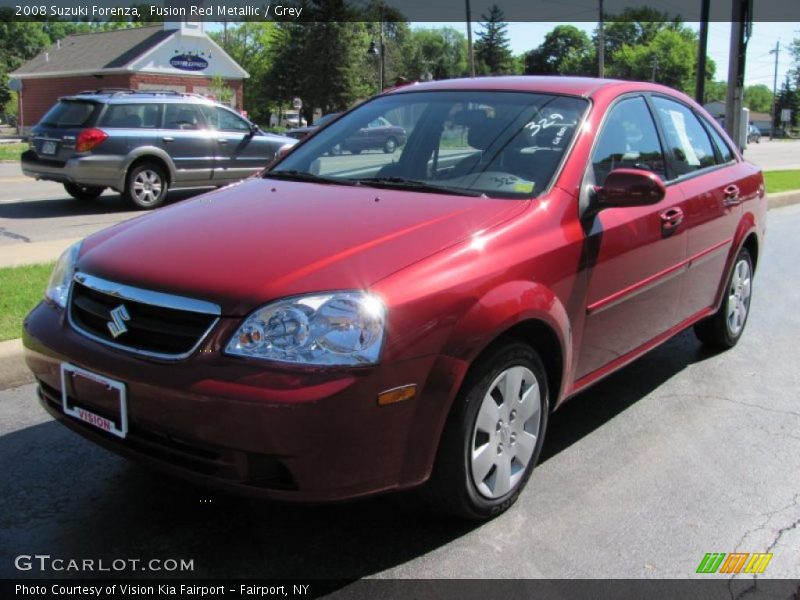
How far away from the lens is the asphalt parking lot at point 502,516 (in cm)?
279

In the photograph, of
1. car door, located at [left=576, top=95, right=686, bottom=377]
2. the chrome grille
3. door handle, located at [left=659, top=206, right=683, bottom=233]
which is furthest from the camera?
door handle, located at [left=659, top=206, right=683, bottom=233]

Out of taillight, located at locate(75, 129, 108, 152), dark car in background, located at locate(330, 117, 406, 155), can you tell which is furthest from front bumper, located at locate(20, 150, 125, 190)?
dark car in background, located at locate(330, 117, 406, 155)

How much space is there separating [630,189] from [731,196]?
1747 millimetres

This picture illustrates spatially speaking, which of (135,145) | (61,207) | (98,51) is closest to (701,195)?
(135,145)

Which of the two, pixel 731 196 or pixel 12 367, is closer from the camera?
pixel 12 367

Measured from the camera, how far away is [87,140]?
36.4ft

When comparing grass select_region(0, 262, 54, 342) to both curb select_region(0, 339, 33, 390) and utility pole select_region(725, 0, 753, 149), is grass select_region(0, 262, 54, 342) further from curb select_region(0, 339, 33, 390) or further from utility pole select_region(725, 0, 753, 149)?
utility pole select_region(725, 0, 753, 149)

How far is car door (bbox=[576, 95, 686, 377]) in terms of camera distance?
3.47 meters

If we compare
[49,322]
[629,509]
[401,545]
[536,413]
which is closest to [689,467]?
[629,509]

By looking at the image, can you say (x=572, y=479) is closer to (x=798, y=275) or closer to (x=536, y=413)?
(x=536, y=413)

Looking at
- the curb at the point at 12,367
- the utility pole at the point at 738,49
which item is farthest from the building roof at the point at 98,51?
the curb at the point at 12,367

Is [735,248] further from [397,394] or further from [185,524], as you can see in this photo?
[185,524]

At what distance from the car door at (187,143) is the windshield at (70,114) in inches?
41.7

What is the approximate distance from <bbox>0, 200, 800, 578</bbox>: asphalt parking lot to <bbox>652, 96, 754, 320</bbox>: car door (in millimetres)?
786
